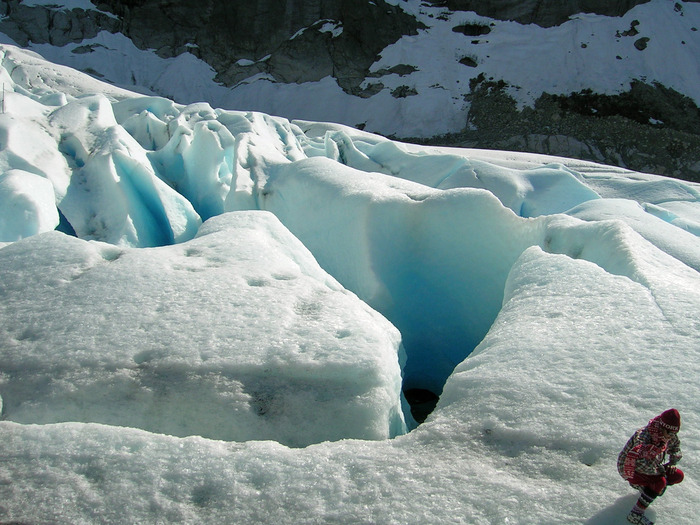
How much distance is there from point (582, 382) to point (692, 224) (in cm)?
426

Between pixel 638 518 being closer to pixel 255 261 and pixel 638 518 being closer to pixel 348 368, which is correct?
pixel 348 368

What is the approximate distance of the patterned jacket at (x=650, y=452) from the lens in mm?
1165

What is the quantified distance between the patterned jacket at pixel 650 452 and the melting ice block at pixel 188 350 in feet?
2.57

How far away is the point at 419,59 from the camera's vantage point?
2116 centimetres

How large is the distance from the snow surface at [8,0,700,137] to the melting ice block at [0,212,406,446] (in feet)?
59.6

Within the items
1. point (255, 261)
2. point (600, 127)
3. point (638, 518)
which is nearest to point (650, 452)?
point (638, 518)

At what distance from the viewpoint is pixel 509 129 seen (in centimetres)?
1806

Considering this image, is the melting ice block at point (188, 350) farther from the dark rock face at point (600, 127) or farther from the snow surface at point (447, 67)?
the snow surface at point (447, 67)

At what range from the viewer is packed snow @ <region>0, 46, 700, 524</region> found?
1.30 metres

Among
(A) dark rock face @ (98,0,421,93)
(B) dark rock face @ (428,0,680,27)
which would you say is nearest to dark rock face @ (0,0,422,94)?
(A) dark rock face @ (98,0,421,93)

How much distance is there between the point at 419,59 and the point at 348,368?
21.5 metres

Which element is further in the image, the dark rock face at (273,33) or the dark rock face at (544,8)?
the dark rock face at (273,33)

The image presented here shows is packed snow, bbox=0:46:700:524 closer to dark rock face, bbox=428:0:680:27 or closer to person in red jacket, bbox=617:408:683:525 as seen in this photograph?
person in red jacket, bbox=617:408:683:525

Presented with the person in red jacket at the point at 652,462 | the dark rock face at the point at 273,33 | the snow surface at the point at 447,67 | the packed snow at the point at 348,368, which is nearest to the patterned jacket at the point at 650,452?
the person in red jacket at the point at 652,462
